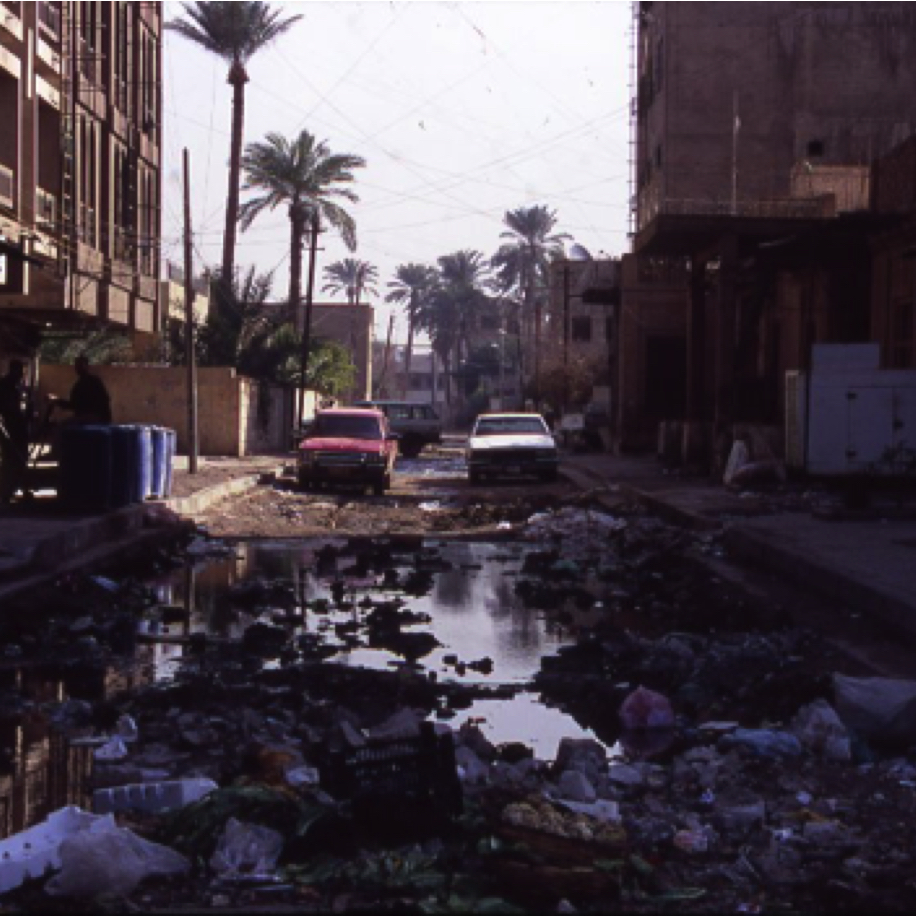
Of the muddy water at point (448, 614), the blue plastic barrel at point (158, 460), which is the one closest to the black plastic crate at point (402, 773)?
the muddy water at point (448, 614)

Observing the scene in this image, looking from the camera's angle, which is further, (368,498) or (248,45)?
(248,45)

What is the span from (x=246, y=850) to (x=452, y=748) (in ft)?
2.63

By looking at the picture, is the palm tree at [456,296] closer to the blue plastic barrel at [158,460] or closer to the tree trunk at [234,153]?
the tree trunk at [234,153]

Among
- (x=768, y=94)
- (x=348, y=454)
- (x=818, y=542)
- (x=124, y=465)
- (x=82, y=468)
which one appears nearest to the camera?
(x=818, y=542)

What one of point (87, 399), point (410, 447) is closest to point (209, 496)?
point (87, 399)

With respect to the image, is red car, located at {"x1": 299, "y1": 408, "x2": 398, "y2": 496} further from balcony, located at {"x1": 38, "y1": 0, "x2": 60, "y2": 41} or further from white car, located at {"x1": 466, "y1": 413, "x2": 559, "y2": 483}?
balcony, located at {"x1": 38, "y1": 0, "x2": 60, "y2": 41}

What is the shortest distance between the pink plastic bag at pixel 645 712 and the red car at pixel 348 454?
23749mm

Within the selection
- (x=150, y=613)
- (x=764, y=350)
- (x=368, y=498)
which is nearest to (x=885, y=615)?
(x=150, y=613)

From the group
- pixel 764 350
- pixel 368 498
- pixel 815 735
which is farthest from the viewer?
pixel 764 350

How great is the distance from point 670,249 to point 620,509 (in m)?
11.1

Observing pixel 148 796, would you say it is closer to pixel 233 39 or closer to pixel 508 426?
pixel 508 426

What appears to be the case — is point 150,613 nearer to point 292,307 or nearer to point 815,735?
point 815,735

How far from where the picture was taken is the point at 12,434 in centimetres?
1995

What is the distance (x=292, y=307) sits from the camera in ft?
206
